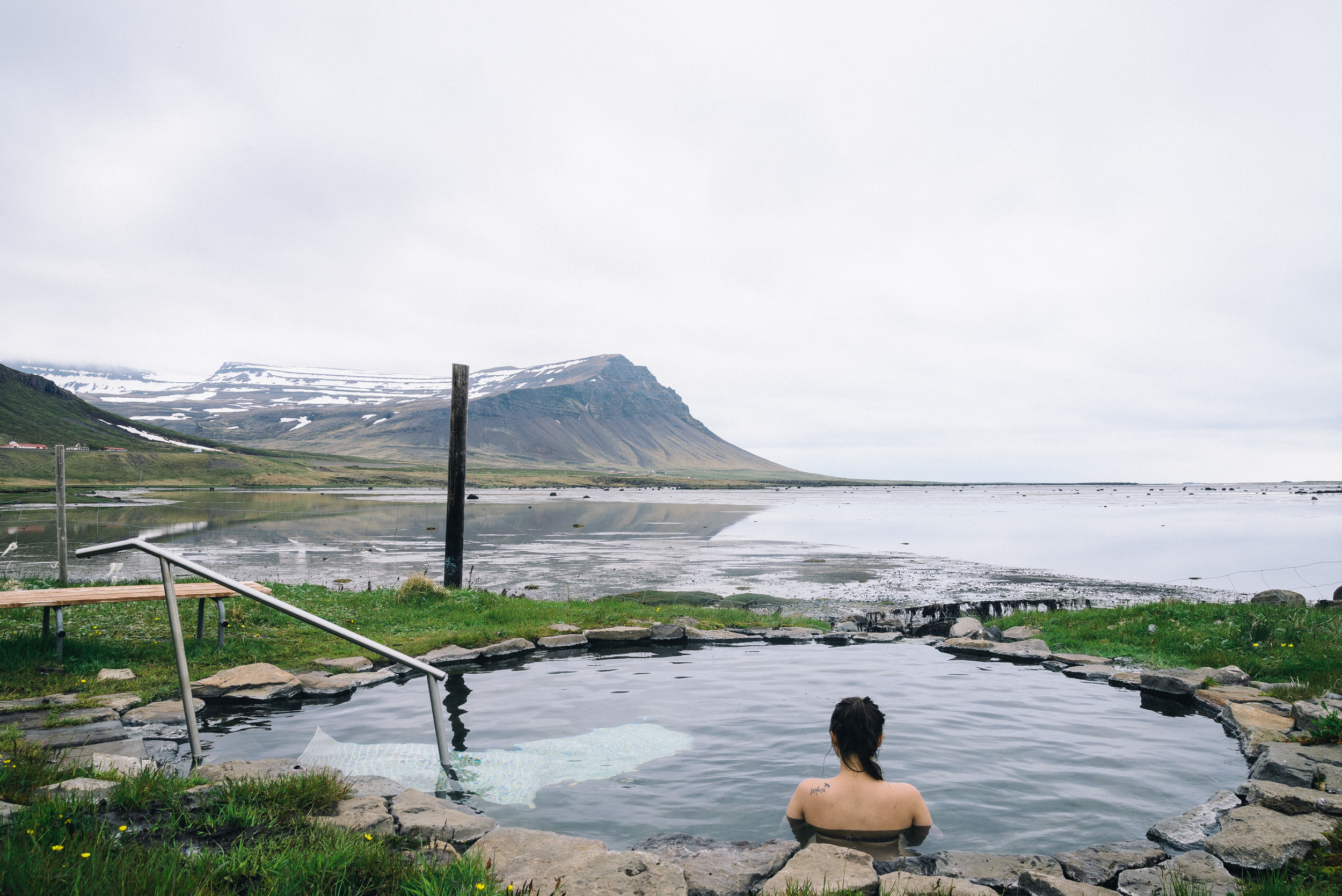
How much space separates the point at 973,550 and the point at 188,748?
37.8m

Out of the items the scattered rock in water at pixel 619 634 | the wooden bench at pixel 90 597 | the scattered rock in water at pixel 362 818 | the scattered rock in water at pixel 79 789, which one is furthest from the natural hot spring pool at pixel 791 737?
the wooden bench at pixel 90 597

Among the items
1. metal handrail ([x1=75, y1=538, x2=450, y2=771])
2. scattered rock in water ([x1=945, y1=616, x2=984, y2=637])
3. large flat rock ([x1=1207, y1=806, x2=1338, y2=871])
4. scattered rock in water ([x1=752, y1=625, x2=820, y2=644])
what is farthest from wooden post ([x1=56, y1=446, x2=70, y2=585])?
large flat rock ([x1=1207, y1=806, x2=1338, y2=871])

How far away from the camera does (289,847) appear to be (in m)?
4.57

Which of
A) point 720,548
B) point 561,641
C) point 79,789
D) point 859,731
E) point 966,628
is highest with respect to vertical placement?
point 859,731

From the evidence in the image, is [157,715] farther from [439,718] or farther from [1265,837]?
[1265,837]

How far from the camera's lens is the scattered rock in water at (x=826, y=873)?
444cm

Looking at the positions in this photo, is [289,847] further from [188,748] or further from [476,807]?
[188,748]

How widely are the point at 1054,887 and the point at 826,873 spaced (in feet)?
5.42

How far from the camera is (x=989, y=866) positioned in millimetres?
5223

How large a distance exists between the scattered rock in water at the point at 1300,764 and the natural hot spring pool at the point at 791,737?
0.69 metres

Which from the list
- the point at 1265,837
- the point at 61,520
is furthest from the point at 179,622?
the point at 61,520

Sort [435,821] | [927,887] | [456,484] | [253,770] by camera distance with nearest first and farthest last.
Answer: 1. [927,887]
2. [435,821]
3. [253,770]
4. [456,484]

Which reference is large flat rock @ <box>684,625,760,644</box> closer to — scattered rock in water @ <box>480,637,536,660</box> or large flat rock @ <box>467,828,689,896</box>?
scattered rock in water @ <box>480,637,536,660</box>

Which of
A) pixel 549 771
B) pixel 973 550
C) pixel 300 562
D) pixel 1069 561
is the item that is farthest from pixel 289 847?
pixel 973 550
